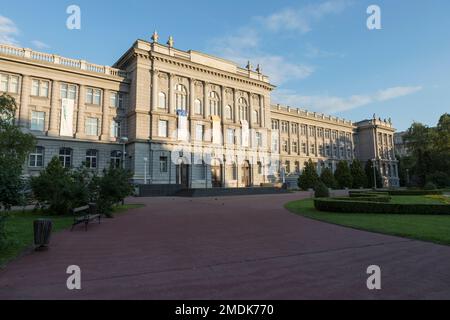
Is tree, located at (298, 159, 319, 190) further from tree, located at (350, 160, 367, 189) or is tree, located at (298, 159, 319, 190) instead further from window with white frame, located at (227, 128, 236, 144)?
tree, located at (350, 160, 367, 189)

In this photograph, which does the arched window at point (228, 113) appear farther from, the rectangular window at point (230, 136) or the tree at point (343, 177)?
the tree at point (343, 177)

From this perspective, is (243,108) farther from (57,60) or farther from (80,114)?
(57,60)

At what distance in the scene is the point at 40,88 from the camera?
34.8 m

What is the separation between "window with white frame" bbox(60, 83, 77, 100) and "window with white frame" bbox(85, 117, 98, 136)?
11.4ft

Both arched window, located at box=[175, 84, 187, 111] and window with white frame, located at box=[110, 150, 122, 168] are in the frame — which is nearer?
window with white frame, located at box=[110, 150, 122, 168]

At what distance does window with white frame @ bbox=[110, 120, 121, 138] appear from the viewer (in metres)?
39.3

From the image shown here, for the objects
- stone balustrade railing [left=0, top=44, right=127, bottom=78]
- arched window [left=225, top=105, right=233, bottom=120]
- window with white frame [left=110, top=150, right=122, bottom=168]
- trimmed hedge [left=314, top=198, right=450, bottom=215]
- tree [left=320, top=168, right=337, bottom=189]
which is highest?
stone balustrade railing [left=0, top=44, right=127, bottom=78]

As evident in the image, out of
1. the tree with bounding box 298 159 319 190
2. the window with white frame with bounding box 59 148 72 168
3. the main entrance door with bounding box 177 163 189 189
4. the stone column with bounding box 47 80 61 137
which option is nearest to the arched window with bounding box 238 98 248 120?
the tree with bounding box 298 159 319 190

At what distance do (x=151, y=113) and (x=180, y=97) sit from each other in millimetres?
5797

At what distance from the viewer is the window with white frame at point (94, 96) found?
37.8 m

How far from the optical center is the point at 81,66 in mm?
37344

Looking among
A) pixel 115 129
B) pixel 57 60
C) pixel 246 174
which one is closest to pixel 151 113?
pixel 115 129

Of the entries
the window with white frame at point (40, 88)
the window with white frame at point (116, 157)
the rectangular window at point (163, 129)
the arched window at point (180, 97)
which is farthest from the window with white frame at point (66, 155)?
the arched window at point (180, 97)
